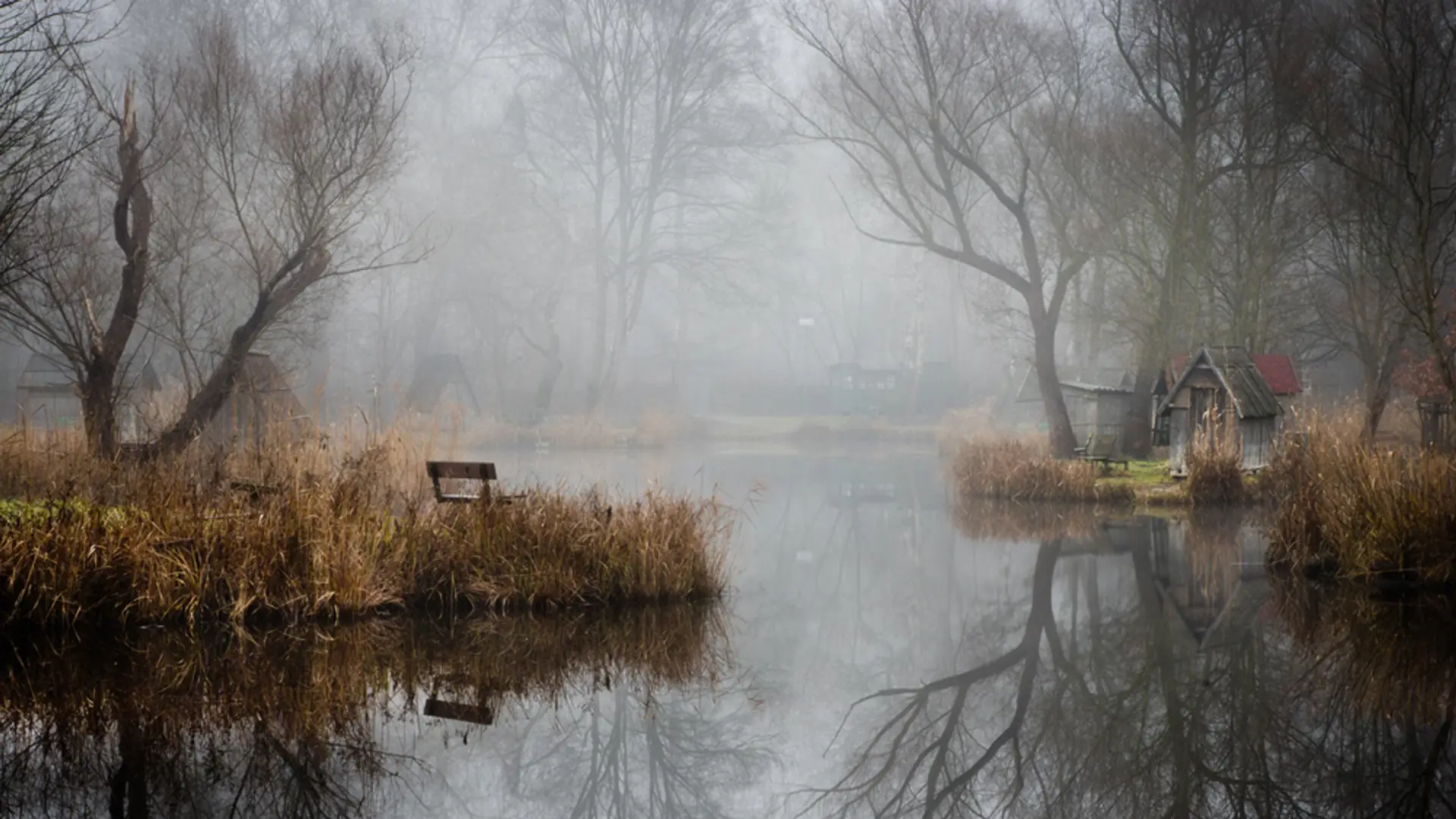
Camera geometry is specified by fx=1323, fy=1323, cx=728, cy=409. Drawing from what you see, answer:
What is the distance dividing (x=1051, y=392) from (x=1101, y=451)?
1367 mm

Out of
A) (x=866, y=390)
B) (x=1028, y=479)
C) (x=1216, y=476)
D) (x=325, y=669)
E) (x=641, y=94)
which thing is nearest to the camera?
(x=325, y=669)

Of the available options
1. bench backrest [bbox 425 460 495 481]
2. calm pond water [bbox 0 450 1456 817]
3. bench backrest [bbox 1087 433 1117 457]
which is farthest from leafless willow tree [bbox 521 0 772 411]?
calm pond water [bbox 0 450 1456 817]

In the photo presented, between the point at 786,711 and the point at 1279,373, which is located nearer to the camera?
the point at 786,711

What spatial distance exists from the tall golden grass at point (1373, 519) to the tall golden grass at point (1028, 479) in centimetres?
688

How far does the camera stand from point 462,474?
448 inches

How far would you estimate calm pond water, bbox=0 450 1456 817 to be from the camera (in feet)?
19.4

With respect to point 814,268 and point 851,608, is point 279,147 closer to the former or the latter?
point 851,608

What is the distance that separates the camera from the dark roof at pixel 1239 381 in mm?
18453

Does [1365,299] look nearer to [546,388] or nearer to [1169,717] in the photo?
[1169,717]

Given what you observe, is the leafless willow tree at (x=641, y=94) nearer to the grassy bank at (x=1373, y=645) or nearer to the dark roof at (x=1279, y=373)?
the dark roof at (x=1279, y=373)

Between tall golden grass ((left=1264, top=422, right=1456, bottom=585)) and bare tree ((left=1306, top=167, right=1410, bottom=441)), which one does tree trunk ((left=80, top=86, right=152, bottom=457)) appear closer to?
tall golden grass ((left=1264, top=422, right=1456, bottom=585))

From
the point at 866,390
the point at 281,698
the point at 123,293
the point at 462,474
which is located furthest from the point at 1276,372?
the point at 866,390

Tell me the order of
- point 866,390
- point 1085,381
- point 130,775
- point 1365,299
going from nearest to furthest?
point 130,775, point 1365,299, point 1085,381, point 866,390

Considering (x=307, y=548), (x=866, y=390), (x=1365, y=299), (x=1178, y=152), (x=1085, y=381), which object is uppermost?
(x=1178, y=152)
